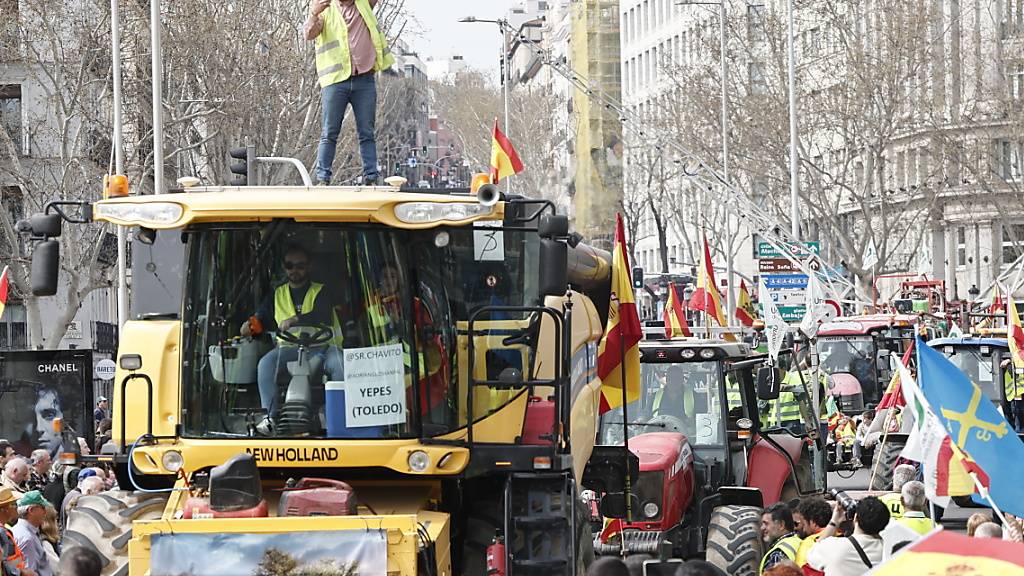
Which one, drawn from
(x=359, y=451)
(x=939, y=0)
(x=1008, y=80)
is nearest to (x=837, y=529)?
(x=359, y=451)

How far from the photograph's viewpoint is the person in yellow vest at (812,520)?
10.8 m

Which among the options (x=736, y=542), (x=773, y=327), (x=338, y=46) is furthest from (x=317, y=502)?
(x=773, y=327)

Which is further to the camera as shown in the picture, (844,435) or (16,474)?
(844,435)

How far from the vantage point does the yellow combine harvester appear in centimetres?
963

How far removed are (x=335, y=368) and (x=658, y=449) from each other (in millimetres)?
5315

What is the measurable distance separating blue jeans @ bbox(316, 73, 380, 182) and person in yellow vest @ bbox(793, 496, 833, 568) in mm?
3752

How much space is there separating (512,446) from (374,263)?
4.16ft

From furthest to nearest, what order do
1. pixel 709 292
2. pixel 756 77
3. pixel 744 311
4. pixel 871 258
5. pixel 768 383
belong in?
1. pixel 756 77
2. pixel 871 258
3. pixel 744 311
4. pixel 709 292
5. pixel 768 383

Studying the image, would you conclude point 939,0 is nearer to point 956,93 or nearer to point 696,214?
point 956,93

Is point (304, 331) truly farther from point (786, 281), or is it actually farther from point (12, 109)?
point (12, 109)

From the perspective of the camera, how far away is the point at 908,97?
50969 millimetres

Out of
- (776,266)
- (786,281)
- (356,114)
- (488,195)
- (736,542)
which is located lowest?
(736,542)

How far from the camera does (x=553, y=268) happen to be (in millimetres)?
9422

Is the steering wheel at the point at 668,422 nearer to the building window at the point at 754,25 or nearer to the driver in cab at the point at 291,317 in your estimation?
the driver in cab at the point at 291,317
